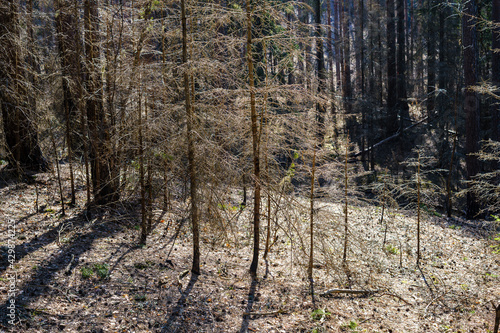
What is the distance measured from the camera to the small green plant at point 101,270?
251 inches

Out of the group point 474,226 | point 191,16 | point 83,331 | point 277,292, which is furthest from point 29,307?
point 474,226

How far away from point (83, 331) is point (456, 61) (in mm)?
24386

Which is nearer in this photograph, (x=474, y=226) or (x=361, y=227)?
(x=361, y=227)

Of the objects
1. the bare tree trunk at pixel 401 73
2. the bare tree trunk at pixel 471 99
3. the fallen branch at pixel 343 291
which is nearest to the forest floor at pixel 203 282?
the fallen branch at pixel 343 291

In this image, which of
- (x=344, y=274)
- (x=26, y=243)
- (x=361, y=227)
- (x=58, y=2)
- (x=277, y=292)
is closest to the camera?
(x=26, y=243)

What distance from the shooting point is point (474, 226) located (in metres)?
14.0

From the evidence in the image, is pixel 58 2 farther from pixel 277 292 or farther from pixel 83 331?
pixel 277 292

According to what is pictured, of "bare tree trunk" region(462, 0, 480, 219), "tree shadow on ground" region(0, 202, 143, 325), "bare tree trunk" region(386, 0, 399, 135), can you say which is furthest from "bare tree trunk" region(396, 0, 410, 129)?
"tree shadow on ground" region(0, 202, 143, 325)

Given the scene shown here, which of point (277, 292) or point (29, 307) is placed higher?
point (29, 307)

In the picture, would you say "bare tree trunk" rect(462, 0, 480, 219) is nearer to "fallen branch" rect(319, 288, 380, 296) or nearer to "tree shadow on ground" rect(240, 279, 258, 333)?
"fallen branch" rect(319, 288, 380, 296)

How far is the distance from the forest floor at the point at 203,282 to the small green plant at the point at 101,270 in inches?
0.7

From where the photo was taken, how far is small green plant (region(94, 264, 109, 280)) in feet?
20.9

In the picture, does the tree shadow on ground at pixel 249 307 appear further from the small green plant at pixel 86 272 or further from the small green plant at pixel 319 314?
the small green plant at pixel 86 272

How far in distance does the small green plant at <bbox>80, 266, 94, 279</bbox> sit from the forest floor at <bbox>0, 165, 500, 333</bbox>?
0.13 ft
